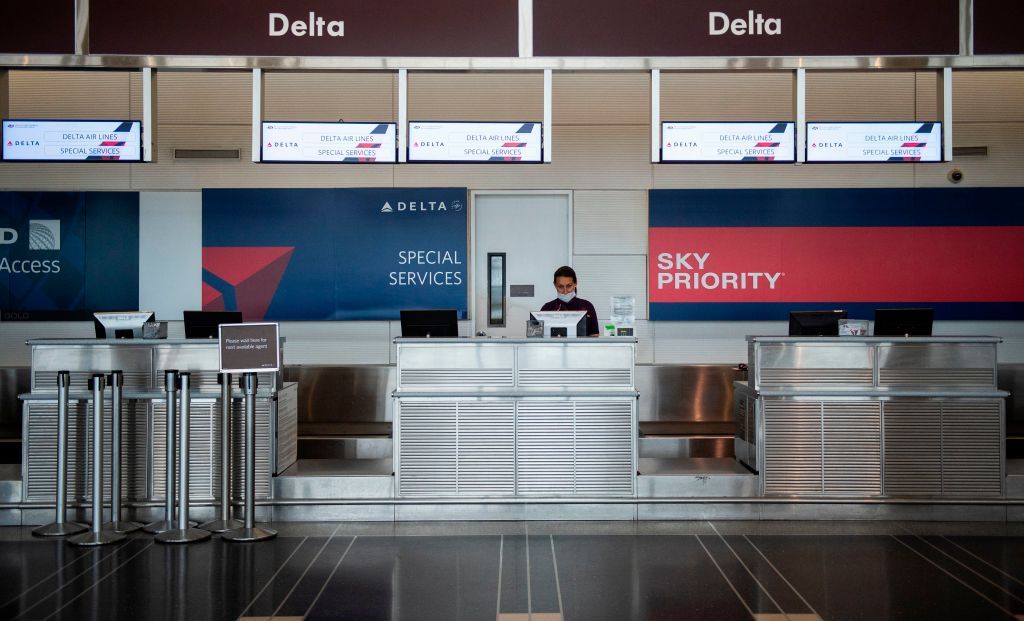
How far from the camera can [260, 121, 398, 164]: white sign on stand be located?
5977 millimetres

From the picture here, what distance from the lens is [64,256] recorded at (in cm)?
827

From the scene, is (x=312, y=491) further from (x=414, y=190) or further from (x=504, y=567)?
(x=414, y=190)

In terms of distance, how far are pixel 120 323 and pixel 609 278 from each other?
4416 mm

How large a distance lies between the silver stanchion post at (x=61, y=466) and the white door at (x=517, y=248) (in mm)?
3853

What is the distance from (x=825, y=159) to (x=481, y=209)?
11.4ft

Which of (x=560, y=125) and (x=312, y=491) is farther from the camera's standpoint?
(x=560, y=125)

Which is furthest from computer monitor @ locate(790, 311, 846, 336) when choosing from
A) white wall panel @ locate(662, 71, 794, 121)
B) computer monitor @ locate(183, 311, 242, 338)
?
computer monitor @ locate(183, 311, 242, 338)

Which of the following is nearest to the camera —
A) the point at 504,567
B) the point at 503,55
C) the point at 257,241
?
the point at 504,567

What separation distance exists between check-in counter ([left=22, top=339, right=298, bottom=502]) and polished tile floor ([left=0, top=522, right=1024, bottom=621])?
0.50m

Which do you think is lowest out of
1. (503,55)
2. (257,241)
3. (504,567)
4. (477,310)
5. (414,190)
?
(504,567)

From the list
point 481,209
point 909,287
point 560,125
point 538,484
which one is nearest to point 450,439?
point 538,484

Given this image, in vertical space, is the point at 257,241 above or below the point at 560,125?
below

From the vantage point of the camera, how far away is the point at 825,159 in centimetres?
605

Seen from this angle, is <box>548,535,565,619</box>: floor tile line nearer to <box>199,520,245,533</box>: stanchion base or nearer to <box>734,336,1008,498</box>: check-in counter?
<box>734,336,1008,498</box>: check-in counter
